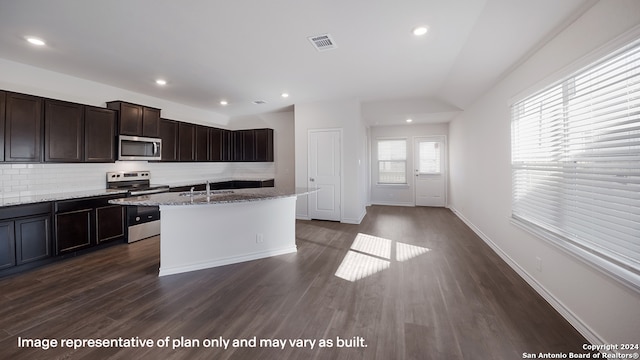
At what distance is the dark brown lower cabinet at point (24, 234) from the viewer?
2967mm

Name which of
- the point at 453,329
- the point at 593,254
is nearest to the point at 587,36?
the point at 593,254

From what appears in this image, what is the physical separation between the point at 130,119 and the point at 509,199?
598cm

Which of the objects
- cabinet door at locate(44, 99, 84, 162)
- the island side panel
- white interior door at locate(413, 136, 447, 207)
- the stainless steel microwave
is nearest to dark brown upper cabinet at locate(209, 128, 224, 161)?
the stainless steel microwave

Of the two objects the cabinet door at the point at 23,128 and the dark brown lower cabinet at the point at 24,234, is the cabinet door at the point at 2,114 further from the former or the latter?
the dark brown lower cabinet at the point at 24,234

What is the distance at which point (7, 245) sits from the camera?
2.98 m

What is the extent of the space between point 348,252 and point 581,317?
2.43m

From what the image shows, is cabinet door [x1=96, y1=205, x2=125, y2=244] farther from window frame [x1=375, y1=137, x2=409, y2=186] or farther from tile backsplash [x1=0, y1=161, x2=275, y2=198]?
window frame [x1=375, y1=137, x2=409, y2=186]

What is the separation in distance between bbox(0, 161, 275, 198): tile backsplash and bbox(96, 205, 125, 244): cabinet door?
0.67m

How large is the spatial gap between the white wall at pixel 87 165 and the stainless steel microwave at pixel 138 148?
1.36ft

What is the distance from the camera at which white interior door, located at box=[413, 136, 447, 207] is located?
24.9 feet

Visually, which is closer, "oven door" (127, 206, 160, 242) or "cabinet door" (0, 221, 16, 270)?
"cabinet door" (0, 221, 16, 270)

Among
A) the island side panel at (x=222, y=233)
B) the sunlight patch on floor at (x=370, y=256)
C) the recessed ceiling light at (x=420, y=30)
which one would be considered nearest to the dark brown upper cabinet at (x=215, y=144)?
the island side panel at (x=222, y=233)

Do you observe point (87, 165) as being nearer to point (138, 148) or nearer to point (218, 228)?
point (138, 148)

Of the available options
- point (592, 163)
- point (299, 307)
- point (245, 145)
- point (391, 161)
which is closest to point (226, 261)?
point (299, 307)
